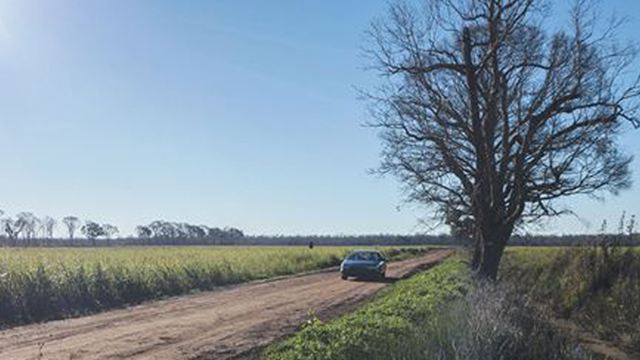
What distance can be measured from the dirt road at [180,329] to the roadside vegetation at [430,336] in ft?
8.23

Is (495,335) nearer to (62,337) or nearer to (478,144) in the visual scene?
(62,337)

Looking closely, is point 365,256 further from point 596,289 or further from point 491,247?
point 596,289

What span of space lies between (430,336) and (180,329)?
320 inches

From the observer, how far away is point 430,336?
10.9 m

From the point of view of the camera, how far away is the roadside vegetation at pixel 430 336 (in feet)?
31.7

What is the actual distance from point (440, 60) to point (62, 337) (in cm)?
1875

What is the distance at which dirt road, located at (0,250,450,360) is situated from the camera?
14148 millimetres

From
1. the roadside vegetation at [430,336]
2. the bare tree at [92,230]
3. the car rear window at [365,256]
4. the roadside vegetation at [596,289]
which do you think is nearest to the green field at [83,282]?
the car rear window at [365,256]

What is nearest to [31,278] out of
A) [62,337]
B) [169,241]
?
[62,337]

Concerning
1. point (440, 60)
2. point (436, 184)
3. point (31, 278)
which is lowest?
point (31, 278)

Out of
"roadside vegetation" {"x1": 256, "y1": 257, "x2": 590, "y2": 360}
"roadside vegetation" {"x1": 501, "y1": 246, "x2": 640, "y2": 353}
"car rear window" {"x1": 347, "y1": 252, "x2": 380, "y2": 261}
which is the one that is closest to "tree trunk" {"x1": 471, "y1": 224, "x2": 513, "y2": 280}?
"roadside vegetation" {"x1": 501, "y1": 246, "x2": 640, "y2": 353}

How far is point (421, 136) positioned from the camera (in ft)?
106

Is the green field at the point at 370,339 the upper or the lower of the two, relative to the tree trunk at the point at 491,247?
lower

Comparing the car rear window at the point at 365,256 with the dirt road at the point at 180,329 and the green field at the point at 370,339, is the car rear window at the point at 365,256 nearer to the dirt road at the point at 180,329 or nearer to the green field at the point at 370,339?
the dirt road at the point at 180,329
